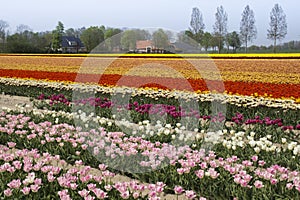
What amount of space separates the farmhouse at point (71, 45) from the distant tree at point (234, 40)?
618 inches

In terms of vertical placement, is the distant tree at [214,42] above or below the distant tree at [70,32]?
below

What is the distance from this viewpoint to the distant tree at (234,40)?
3878cm

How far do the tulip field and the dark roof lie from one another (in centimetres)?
→ 3362

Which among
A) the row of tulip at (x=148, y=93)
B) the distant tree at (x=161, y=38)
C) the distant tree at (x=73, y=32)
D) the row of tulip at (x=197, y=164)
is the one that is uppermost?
the distant tree at (x=73, y=32)

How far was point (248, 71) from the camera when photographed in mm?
16422

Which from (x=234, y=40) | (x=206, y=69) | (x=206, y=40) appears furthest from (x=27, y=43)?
(x=206, y=69)

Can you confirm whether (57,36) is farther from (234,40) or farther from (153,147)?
(153,147)

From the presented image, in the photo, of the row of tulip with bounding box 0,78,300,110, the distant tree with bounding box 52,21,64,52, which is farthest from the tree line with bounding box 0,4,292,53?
the row of tulip with bounding box 0,78,300,110

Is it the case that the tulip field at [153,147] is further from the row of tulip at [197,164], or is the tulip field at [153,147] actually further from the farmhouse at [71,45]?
the farmhouse at [71,45]

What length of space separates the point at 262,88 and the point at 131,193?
7.02 metres

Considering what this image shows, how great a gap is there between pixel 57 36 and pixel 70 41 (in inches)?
65.8

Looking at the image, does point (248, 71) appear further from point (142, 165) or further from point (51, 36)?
point (51, 36)

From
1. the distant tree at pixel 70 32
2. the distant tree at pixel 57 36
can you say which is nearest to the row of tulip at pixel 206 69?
A: the distant tree at pixel 57 36

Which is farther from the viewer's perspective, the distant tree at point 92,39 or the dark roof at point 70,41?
the dark roof at point 70,41
